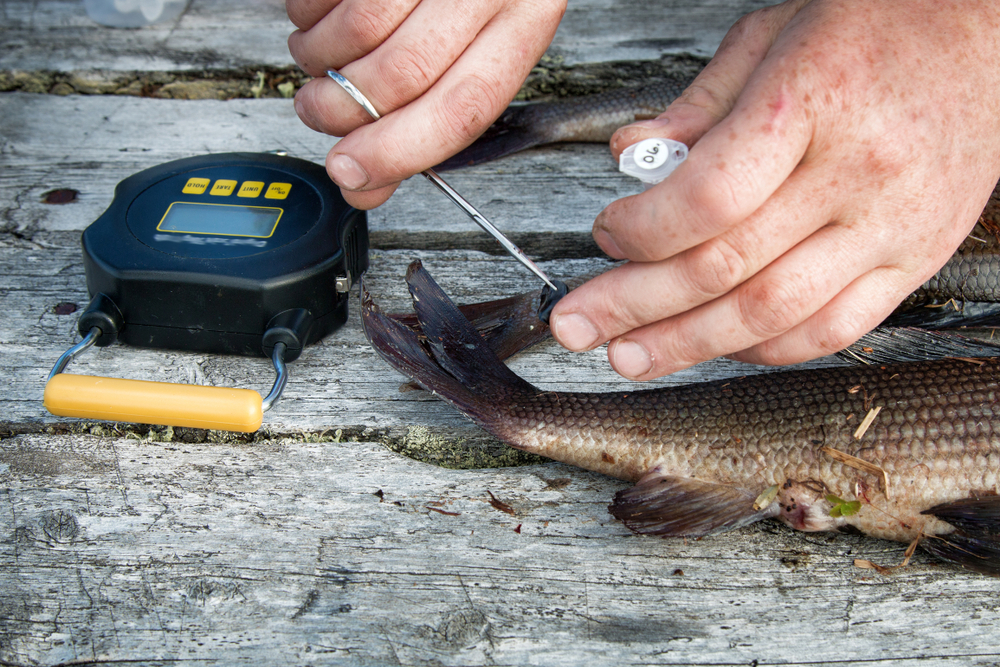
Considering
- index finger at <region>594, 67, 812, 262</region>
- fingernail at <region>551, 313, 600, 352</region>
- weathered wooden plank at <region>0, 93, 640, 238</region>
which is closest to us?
index finger at <region>594, 67, 812, 262</region>

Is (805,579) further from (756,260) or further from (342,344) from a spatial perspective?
(342,344)

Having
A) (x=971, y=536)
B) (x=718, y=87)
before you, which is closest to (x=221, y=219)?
(x=718, y=87)

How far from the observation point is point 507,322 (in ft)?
6.18

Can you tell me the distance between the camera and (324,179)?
6.81ft

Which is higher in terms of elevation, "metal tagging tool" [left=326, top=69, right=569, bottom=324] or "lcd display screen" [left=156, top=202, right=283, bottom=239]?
"metal tagging tool" [left=326, top=69, right=569, bottom=324]

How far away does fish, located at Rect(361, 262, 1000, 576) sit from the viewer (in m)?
1.46

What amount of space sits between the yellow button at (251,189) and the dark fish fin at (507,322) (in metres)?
0.54

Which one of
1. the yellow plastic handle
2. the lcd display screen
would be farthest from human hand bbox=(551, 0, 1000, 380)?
the lcd display screen

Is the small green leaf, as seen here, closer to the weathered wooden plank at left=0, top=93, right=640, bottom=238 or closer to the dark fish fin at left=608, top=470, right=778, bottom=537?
the dark fish fin at left=608, top=470, right=778, bottom=537

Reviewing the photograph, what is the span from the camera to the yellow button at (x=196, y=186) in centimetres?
200

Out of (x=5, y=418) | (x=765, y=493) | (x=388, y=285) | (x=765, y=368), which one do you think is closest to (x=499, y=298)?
(x=388, y=285)

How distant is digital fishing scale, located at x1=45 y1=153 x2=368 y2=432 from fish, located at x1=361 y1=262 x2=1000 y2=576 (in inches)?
11.0

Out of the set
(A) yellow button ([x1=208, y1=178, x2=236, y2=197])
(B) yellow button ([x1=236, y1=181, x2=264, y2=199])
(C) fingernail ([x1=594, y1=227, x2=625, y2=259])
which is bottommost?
(A) yellow button ([x1=208, y1=178, x2=236, y2=197])

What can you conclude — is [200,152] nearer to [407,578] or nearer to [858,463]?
[407,578]
